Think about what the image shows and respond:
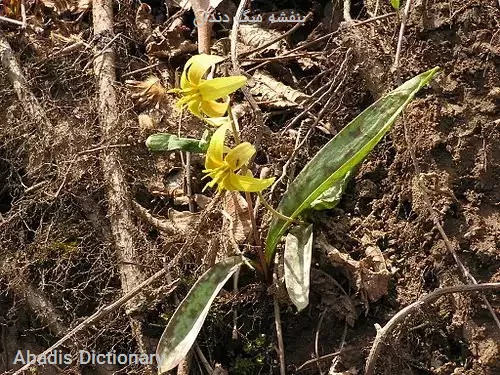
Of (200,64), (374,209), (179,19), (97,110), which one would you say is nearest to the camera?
(200,64)

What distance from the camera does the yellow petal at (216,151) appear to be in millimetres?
1670

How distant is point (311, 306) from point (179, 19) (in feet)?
3.88

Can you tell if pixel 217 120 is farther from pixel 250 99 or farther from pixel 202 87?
pixel 250 99

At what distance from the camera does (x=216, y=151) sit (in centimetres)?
167

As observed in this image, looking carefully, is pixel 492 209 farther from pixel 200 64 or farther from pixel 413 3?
pixel 200 64

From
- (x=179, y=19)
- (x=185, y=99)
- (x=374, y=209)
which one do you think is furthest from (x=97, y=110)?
(x=374, y=209)

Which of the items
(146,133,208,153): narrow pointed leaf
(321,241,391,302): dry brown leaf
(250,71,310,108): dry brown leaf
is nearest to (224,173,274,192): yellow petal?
(146,133,208,153): narrow pointed leaf

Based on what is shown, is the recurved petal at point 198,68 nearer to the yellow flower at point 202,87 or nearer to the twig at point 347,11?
the yellow flower at point 202,87

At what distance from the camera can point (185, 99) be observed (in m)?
1.71

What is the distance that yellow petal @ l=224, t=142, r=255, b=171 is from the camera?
1703 millimetres

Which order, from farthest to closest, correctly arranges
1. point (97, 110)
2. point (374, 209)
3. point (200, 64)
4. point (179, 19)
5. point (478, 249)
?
point (179, 19) → point (97, 110) → point (374, 209) → point (478, 249) → point (200, 64)

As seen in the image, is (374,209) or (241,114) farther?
(241,114)

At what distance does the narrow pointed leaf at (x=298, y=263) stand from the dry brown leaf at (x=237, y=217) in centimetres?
15

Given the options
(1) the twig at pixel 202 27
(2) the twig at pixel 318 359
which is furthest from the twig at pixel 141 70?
(2) the twig at pixel 318 359
